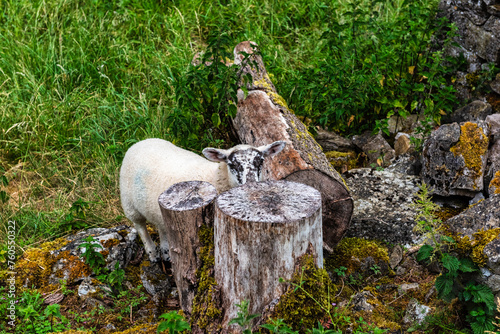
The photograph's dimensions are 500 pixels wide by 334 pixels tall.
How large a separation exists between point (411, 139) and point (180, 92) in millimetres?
2703

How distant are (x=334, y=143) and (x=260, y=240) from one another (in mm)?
3311

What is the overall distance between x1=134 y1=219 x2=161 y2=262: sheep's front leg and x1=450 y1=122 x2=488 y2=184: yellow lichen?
125 inches

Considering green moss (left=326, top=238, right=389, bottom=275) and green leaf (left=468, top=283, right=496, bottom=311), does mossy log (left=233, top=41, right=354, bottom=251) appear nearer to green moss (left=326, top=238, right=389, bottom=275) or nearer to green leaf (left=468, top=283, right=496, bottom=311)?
green moss (left=326, top=238, right=389, bottom=275)

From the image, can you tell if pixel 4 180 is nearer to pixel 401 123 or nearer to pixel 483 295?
pixel 483 295

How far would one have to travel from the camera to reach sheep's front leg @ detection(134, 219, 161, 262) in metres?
4.24

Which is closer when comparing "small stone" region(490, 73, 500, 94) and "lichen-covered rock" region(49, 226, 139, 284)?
"lichen-covered rock" region(49, 226, 139, 284)

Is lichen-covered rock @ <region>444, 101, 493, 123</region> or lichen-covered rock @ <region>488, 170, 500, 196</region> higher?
lichen-covered rock @ <region>444, 101, 493, 123</region>

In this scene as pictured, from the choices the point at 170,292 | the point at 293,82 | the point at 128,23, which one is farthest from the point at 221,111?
the point at 128,23

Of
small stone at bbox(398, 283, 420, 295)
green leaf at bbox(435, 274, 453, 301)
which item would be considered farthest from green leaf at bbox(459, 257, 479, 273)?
small stone at bbox(398, 283, 420, 295)

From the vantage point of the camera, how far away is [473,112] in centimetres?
532

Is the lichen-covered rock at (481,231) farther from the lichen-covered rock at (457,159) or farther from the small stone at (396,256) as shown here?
the lichen-covered rock at (457,159)

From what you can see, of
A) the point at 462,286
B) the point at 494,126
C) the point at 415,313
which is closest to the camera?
the point at 462,286

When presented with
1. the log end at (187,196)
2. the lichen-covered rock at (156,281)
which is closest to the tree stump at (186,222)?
the log end at (187,196)

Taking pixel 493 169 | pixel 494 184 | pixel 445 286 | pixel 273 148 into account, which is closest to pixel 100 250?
pixel 273 148
